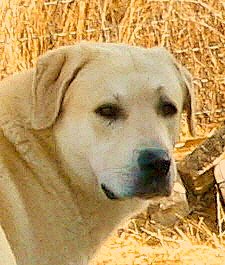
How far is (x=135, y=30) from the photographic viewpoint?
6629 millimetres

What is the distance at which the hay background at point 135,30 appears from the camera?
649 cm

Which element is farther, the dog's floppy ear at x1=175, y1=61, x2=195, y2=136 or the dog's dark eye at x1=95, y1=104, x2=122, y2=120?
the dog's floppy ear at x1=175, y1=61, x2=195, y2=136

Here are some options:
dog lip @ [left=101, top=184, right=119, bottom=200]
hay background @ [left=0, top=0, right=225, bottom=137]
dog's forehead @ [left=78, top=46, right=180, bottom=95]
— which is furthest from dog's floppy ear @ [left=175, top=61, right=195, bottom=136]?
hay background @ [left=0, top=0, right=225, bottom=137]

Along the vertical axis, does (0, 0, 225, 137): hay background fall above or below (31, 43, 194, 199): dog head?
below

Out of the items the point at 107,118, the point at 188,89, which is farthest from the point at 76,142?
the point at 188,89

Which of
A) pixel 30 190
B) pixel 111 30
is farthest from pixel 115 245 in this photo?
pixel 30 190

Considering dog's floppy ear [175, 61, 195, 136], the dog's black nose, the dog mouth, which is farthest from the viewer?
dog's floppy ear [175, 61, 195, 136]

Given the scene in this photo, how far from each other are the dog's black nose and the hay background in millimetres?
2826

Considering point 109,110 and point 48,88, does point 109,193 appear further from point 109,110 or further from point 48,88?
point 48,88

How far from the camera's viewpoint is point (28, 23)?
6.51 m

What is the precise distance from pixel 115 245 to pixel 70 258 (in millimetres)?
1943

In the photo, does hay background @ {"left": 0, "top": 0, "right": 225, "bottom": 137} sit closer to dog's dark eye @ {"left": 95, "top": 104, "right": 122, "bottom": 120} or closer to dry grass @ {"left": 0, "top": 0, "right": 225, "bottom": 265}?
dry grass @ {"left": 0, "top": 0, "right": 225, "bottom": 265}

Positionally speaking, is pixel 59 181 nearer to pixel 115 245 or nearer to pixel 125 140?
pixel 125 140

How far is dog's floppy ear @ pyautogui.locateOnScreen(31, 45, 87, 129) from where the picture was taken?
367cm
